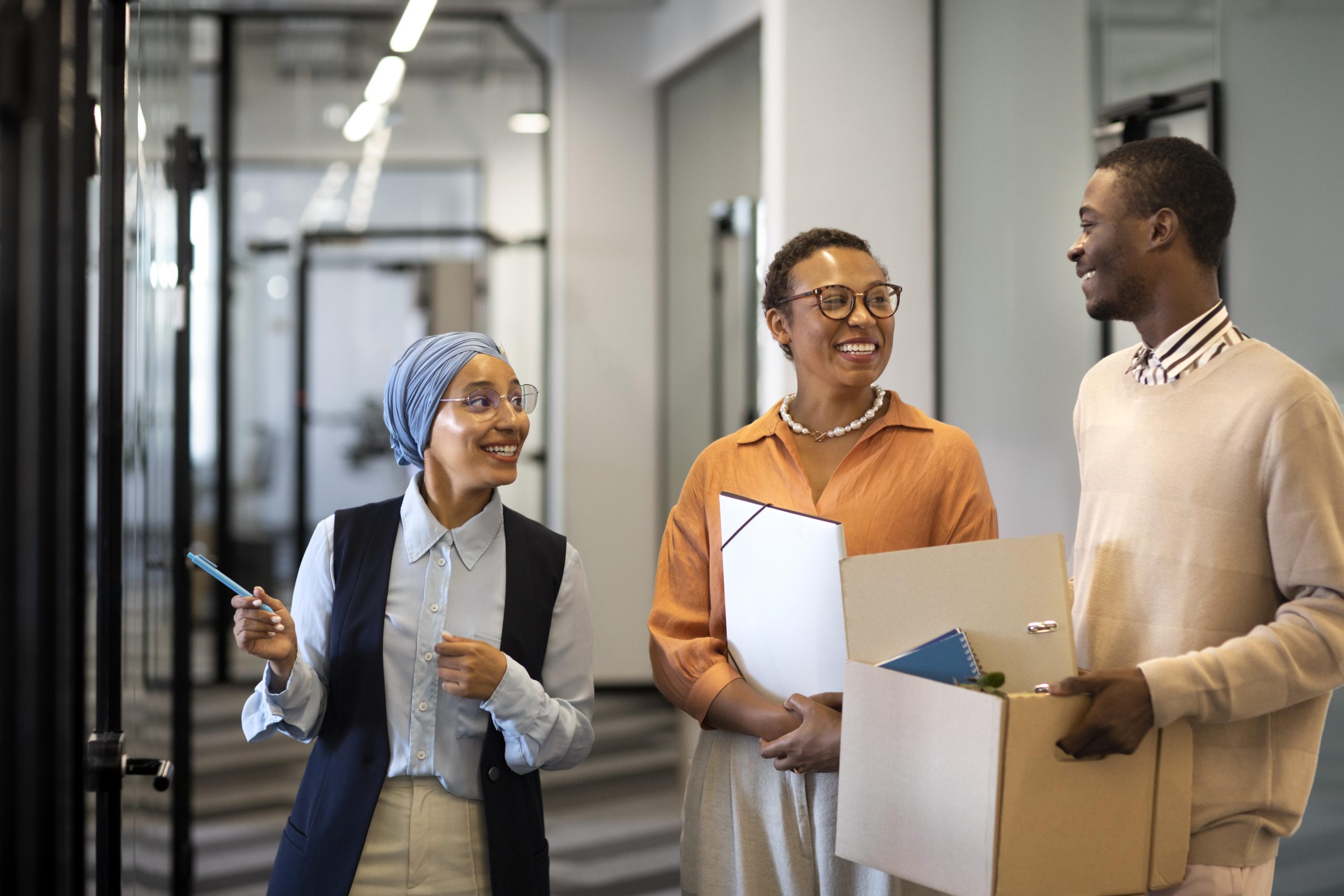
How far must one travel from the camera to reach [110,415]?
1638 mm

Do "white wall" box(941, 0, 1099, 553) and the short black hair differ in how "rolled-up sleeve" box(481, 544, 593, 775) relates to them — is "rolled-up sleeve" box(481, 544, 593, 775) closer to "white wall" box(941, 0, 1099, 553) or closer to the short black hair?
the short black hair

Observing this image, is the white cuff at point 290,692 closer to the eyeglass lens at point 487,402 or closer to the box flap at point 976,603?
the eyeglass lens at point 487,402

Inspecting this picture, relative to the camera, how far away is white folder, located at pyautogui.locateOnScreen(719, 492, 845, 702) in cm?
164

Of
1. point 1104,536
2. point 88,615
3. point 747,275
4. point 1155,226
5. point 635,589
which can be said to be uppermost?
point 747,275

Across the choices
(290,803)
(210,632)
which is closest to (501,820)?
(290,803)

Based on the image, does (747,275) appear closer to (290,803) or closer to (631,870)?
(631,870)

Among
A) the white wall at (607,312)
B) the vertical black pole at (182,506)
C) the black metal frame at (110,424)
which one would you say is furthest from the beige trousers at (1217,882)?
the white wall at (607,312)

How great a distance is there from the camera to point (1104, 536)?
5.14ft

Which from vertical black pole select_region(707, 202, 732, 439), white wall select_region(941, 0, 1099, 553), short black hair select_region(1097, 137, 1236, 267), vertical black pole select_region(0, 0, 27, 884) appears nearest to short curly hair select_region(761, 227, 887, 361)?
short black hair select_region(1097, 137, 1236, 267)

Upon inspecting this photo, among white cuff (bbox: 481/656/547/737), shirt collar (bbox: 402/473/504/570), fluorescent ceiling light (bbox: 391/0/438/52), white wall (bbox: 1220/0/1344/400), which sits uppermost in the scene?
fluorescent ceiling light (bbox: 391/0/438/52)

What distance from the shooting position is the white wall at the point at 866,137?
13.5ft

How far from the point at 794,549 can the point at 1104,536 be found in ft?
1.35

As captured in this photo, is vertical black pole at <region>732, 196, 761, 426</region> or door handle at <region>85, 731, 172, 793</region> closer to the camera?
door handle at <region>85, 731, 172, 793</region>

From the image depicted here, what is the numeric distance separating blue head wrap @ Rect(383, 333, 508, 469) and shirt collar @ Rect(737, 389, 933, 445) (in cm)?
43
